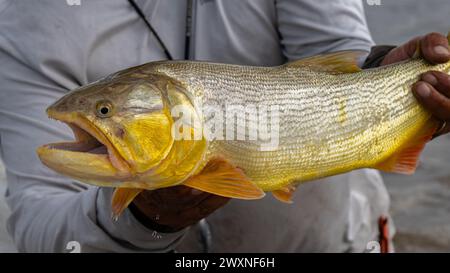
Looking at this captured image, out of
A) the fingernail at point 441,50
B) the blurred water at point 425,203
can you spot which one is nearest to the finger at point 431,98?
the fingernail at point 441,50

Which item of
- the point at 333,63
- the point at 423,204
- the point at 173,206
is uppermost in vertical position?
the point at 333,63

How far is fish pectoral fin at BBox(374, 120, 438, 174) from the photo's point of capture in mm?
1846

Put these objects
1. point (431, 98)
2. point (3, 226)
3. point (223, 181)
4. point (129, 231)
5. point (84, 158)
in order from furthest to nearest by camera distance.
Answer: point (3, 226) < point (129, 231) < point (431, 98) < point (223, 181) < point (84, 158)

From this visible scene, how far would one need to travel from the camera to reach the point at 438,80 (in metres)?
1.78

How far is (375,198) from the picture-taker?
2877 millimetres

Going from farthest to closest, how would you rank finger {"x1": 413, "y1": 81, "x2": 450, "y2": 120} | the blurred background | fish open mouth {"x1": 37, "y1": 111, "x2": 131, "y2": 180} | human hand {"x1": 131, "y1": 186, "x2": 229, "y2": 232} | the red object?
the blurred background
the red object
finger {"x1": 413, "y1": 81, "x2": 450, "y2": 120}
human hand {"x1": 131, "y1": 186, "x2": 229, "y2": 232}
fish open mouth {"x1": 37, "y1": 111, "x2": 131, "y2": 180}

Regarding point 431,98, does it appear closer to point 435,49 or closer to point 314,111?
point 435,49

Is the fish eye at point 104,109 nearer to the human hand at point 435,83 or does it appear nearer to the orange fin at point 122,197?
the orange fin at point 122,197

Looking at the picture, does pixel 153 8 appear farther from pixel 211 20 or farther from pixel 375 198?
pixel 375 198

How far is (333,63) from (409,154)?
0.37 meters

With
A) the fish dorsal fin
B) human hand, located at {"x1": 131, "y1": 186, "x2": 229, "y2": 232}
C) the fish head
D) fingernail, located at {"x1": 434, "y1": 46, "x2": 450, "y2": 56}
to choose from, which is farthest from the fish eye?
fingernail, located at {"x1": 434, "y1": 46, "x2": 450, "y2": 56}

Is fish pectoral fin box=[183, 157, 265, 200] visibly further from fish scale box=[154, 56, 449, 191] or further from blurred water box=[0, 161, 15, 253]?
blurred water box=[0, 161, 15, 253]

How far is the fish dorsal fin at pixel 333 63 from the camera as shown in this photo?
1704 millimetres

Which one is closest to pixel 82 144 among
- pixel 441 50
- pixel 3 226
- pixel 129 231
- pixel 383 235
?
pixel 129 231
